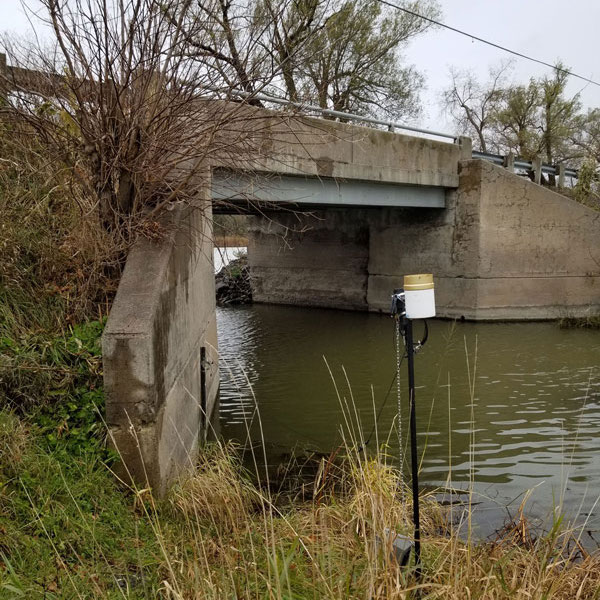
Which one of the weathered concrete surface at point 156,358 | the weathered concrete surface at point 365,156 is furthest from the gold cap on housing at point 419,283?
the weathered concrete surface at point 365,156

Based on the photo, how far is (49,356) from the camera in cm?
418

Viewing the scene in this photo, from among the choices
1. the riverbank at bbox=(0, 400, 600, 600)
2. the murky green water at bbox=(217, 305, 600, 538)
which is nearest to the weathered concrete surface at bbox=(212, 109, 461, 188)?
the murky green water at bbox=(217, 305, 600, 538)

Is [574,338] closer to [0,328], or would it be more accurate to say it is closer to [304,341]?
[304,341]

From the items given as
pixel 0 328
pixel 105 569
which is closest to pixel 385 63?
pixel 0 328

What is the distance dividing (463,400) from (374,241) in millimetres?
10040

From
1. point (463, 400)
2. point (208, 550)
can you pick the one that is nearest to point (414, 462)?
point (208, 550)

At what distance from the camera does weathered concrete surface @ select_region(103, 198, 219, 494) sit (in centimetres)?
381

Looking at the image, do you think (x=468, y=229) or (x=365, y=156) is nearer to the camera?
(x=365, y=156)

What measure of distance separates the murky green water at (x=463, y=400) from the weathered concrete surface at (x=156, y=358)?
598 mm

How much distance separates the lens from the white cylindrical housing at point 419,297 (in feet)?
9.95

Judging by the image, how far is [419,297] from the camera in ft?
9.95

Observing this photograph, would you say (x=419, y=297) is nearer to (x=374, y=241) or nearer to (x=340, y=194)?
(x=340, y=194)

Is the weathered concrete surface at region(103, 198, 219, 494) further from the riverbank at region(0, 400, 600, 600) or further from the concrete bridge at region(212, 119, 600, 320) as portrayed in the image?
the concrete bridge at region(212, 119, 600, 320)

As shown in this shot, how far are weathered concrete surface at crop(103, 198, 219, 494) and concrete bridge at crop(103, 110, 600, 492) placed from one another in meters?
A: 0.03
